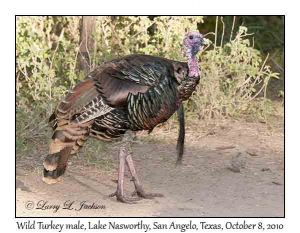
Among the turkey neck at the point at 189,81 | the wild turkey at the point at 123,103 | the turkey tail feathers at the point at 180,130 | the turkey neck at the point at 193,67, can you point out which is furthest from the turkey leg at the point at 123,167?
the turkey neck at the point at 193,67

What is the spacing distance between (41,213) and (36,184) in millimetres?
777

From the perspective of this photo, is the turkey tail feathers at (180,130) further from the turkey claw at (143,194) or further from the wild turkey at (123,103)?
the turkey claw at (143,194)

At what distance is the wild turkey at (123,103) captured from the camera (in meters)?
6.65

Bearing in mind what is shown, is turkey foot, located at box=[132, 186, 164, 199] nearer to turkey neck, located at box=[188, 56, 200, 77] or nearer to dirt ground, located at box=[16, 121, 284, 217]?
dirt ground, located at box=[16, 121, 284, 217]

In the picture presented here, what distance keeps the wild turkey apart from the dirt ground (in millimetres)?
253

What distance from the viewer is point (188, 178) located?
7.60 m

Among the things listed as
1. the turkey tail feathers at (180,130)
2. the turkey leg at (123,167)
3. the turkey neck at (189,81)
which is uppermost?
the turkey neck at (189,81)

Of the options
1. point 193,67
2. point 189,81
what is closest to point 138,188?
point 189,81

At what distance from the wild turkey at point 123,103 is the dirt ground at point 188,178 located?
25 cm

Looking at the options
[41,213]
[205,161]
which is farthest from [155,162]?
[41,213]

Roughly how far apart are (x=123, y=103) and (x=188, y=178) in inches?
52.3

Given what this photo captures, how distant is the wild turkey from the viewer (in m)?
6.65

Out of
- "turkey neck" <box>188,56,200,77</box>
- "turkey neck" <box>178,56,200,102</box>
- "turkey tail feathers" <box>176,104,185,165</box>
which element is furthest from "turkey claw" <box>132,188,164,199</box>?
"turkey neck" <box>188,56,200,77</box>

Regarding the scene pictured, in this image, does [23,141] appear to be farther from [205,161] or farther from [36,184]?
[205,161]
